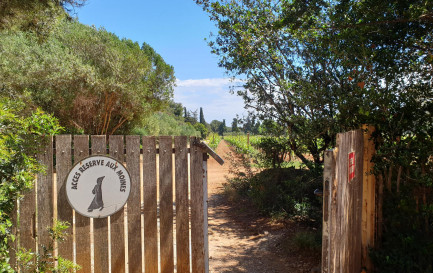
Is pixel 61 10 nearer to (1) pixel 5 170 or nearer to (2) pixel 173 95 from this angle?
(1) pixel 5 170

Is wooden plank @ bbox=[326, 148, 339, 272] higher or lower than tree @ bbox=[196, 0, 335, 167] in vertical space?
lower

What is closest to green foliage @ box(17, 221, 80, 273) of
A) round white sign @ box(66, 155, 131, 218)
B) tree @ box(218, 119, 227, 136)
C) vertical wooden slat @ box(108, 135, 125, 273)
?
round white sign @ box(66, 155, 131, 218)

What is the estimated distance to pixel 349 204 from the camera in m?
3.13

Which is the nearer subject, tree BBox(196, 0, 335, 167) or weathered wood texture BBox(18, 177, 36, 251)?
weathered wood texture BBox(18, 177, 36, 251)

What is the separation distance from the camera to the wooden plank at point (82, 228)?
2.96m

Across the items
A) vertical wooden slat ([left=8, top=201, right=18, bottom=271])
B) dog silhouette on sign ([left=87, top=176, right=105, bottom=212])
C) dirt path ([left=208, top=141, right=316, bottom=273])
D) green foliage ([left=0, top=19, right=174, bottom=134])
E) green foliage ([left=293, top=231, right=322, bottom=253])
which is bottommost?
dirt path ([left=208, top=141, right=316, bottom=273])

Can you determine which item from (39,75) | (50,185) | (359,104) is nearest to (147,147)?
(50,185)

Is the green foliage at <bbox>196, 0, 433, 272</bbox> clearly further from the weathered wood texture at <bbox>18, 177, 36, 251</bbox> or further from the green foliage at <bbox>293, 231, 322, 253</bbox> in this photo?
the weathered wood texture at <bbox>18, 177, 36, 251</bbox>

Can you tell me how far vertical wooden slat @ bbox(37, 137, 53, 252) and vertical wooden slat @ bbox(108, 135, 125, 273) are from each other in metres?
0.57

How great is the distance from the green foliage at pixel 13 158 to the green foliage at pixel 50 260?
11.5 inches

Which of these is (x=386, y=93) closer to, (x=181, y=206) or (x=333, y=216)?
(x=333, y=216)

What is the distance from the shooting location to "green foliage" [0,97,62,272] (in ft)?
7.17

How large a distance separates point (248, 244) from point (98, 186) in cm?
352

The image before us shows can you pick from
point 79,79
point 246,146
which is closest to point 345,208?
point 79,79
